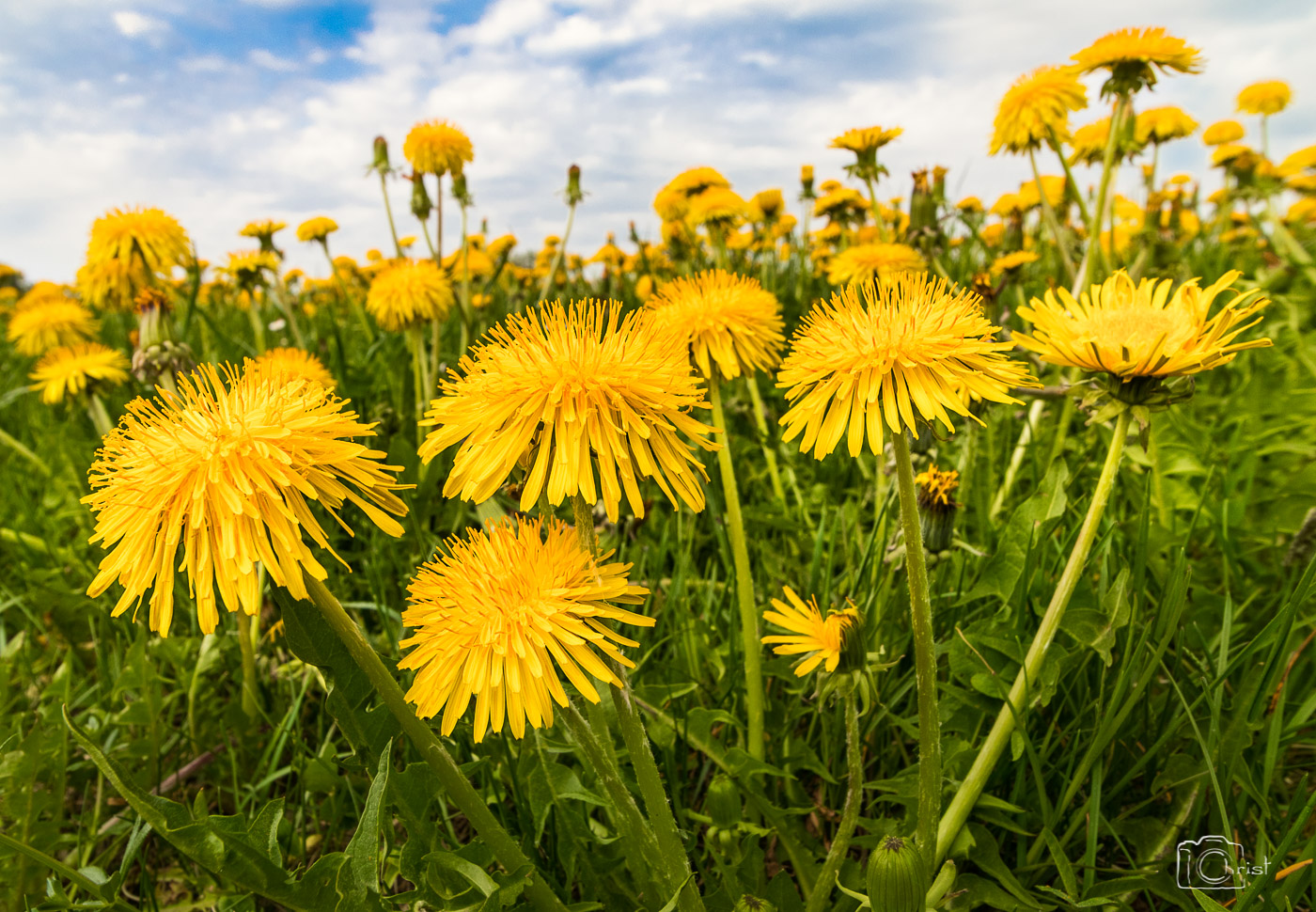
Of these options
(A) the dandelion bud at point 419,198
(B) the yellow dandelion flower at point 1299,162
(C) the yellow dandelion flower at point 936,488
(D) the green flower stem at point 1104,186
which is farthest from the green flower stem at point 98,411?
(B) the yellow dandelion flower at point 1299,162

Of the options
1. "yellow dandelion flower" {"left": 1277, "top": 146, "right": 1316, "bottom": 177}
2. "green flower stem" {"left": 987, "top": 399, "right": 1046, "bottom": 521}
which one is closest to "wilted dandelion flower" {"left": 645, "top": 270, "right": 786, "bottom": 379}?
"green flower stem" {"left": 987, "top": 399, "right": 1046, "bottom": 521}

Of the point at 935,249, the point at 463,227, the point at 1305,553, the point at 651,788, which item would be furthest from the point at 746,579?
the point at 463,227

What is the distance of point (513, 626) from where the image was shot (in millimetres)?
953

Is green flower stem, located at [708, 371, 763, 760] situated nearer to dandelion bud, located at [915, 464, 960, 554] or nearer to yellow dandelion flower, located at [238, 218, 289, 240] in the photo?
dandelion bud, located at [915, 464, 960, 554]

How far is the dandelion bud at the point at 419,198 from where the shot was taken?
3723 millimetres

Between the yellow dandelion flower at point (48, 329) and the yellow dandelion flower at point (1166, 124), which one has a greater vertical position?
the yellow dandelion flower at point (1166, 124)

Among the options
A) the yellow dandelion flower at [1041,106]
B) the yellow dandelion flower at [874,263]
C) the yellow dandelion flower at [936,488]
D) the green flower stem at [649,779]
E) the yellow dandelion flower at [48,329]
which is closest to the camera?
the green flower stem at [649,779]

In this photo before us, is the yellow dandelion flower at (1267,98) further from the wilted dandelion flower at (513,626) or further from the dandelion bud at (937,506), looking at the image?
the wilted dandelion flower at (513,626)

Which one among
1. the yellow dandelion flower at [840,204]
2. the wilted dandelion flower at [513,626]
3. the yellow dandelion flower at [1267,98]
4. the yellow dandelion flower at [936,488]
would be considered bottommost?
the yellow dandelion flower at [936,488]

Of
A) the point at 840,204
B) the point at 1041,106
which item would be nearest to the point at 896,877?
the point at 1041,106

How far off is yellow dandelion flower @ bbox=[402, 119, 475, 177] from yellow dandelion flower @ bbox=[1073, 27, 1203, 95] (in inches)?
102

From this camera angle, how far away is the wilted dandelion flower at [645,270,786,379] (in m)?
1.55

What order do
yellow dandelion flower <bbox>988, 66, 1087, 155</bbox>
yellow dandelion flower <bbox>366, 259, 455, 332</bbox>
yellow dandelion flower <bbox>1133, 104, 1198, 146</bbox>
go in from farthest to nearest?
yellow dandelion flower <bbox>1133, 104, 1198, 146</bbox> → yellow dandelion flower <bbox>366, 259, 455, 332</bbox> → yellow dandelion flower <bbox>988, 66, 1087, 155</bbox>

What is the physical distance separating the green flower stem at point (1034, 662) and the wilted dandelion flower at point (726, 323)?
64 centimetres
